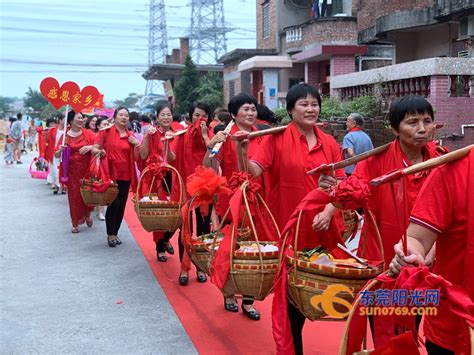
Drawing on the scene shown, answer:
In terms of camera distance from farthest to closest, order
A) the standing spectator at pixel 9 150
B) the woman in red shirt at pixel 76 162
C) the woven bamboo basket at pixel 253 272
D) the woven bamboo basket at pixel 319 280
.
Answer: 1. the standing spectator at pixel 9 150
2. the woman in red shirt at pixel 76 162
3. the woven bamboo basket at pixel 253 272
4. the woven bamboo basket at pixel 319 280

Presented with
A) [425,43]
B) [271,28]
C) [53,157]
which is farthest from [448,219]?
[271,28]

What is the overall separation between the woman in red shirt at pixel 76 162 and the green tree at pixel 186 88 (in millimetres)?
20364

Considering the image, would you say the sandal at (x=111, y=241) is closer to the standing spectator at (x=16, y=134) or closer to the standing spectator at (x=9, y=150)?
the standing spectator at (x=16, y=134)

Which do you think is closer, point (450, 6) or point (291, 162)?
point (291, 162)

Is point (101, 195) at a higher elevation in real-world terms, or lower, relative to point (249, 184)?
lower

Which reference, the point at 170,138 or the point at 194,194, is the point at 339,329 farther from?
the point at 170,138

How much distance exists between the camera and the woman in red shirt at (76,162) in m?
8.52

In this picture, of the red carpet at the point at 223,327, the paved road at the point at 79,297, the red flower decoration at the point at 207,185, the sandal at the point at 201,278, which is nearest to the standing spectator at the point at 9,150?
the paved road at the point at 79,297

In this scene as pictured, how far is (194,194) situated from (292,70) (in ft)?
60.7

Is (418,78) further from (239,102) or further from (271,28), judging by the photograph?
(271,28)

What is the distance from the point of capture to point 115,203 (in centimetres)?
751

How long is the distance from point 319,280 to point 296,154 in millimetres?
1107

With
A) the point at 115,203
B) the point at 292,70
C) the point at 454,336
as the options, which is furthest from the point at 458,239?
the point at 292,70

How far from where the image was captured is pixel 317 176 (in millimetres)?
3826
